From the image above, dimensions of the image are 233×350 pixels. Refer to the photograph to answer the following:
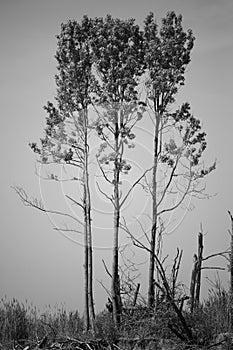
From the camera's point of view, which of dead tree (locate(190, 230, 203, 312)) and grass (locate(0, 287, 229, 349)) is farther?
dead tree (locate(190, 230, 203, 312))

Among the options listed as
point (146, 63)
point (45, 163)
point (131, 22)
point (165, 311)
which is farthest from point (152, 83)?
point (165, 311)

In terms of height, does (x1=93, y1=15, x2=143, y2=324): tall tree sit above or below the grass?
above

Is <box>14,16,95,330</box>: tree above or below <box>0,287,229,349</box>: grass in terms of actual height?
above

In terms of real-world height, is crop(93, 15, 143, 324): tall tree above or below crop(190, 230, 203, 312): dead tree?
above

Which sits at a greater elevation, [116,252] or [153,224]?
[153,224]

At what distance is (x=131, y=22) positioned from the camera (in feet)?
30.9

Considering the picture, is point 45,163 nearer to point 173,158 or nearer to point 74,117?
point 74,117

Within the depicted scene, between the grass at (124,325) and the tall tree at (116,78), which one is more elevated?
the tall tree at (116,78)

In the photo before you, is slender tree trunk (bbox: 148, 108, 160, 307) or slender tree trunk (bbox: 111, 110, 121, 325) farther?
slender tree trunk (bbox: 148, 108, 160, 307)

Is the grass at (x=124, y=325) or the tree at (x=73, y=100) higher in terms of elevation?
the tree at (x=73, y=100)

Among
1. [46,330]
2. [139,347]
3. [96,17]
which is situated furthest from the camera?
[96,17]

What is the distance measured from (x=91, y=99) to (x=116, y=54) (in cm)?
81

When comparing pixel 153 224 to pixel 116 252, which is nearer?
pixel 116 252

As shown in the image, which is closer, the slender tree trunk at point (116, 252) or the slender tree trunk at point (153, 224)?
the slender tree trunk at point (116, 252)
